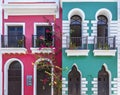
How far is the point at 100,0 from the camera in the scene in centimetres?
1662

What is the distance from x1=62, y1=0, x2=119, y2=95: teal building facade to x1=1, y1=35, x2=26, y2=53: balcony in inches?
95.0

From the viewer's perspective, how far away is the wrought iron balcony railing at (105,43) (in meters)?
16.4

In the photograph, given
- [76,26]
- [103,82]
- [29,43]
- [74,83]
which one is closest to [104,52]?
[103,82]

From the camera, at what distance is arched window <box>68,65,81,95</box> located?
16922mm

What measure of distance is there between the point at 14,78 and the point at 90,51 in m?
4.78

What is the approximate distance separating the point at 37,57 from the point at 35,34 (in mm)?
1382

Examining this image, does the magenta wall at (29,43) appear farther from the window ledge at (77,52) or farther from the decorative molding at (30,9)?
the window ledge at (77,52)

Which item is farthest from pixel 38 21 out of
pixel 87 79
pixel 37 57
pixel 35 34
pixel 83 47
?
pixel 87 79

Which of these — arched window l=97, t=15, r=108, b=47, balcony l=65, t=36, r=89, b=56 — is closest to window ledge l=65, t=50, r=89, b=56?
balcony l=65, t=36, r=89, b=56

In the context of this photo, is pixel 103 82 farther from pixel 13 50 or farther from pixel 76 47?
pixel 13 50

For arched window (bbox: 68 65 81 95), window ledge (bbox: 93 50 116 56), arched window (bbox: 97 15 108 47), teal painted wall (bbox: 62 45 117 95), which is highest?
arched window (bbox: 97 15 108 47)

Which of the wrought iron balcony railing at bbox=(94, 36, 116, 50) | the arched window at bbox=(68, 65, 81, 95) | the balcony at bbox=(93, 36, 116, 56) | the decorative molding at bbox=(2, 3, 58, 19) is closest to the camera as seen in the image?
the balcony at bbox=(93, 36, 116, 56)

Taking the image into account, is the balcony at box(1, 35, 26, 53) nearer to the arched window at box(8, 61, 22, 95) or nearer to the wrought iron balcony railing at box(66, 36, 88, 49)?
the arched window at box(8, 61, 22, 95)

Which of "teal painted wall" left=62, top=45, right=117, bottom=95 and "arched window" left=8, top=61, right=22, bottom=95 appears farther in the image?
"arched window" left=8, top=61, right=22, bottom=95
